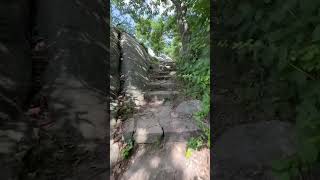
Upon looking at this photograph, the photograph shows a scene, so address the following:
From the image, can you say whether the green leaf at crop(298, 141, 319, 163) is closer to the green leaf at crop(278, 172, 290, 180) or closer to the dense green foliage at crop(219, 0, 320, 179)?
the dense green foliage at crop(219, 0, 320, 179)

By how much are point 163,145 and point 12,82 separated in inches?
64.5

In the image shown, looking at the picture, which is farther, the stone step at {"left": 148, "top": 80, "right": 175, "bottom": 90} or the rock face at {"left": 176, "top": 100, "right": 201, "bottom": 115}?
the stone step at {"left": 148, "top": 80, "right": 175, "bottom": 90}

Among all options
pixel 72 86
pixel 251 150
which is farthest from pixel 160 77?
pixel 251 150

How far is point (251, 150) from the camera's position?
2.34m

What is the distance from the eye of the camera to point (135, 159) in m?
2.86

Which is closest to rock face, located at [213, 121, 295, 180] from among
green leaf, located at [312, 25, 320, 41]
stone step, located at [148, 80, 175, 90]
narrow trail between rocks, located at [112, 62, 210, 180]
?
narrow trail between rocks, located at [112, 62, 210, 180]

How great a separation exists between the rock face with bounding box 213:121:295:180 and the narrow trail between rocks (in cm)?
18

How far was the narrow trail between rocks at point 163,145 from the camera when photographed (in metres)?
2.59

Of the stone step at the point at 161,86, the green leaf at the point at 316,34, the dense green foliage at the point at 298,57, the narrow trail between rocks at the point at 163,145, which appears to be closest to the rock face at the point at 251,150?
the narrow trail between rocks at the point at 163,145

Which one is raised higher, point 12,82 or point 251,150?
point 12,82

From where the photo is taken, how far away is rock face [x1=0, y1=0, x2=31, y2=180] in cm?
216

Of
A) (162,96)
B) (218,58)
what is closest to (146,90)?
(162,96)

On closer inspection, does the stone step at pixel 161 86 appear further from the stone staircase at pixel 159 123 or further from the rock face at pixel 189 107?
the rock face at pixel 189 107

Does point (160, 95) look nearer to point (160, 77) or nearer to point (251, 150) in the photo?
point (160, 77)
